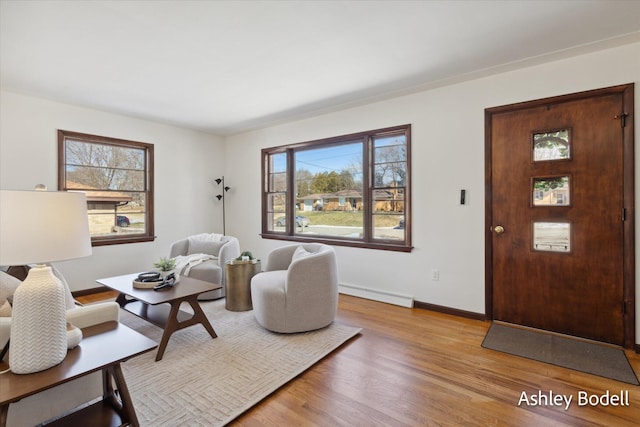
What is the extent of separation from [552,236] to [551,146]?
0.83m

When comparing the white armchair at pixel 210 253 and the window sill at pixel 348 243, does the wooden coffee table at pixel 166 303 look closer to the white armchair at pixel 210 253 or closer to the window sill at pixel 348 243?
the white armchair at pixel 210 253

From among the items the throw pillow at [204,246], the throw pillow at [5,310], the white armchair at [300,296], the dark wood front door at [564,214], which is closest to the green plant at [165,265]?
the white armchair at [300,296]

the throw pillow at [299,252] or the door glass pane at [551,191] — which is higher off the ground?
the door glass pane at [551,191]

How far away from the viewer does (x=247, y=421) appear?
1.74 m

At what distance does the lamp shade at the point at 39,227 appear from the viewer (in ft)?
3.62

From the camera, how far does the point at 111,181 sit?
4.52m

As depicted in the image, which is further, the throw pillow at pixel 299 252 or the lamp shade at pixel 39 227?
the throw pillow at pixel 299 252

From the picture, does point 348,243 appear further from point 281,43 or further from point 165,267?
point 281,43

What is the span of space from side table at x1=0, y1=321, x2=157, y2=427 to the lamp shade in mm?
463

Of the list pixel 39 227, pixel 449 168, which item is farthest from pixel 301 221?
pixel 39 227

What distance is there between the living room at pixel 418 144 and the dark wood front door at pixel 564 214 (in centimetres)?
11

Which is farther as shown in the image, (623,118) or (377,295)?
(377,295)

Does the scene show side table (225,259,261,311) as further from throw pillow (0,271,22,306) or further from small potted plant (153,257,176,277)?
throw pillow (0,271,22,306)

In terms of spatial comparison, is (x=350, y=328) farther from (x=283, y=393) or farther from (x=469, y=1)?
(x=469, y=1)
